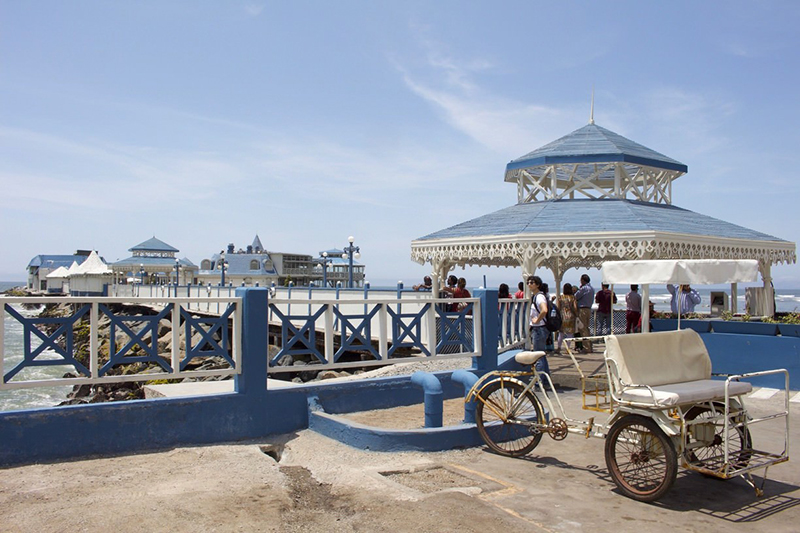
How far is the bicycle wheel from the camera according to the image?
6.86m

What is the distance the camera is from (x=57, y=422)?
6316 millimetres

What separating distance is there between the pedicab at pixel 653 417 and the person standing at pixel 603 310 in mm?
8254

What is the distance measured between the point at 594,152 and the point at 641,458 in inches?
520

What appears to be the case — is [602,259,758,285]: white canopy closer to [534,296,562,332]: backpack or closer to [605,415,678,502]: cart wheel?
[605,415,678,502]: cart wheel

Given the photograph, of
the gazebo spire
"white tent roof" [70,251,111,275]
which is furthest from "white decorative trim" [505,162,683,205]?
"white tent roof" [70,251,111,275]

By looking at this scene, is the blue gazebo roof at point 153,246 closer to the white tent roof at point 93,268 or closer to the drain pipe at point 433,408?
the white tent roof at point 93,268

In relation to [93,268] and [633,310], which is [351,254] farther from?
[93,268]

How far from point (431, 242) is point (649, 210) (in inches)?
218

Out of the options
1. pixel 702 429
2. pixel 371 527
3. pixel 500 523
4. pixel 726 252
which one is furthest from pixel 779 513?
pixel 726 252

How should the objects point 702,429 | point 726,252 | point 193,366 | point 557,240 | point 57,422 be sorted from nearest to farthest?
1. point 702,429
2. point 57,422
3. point 557,240
4. point 726,252
5. point 193,366

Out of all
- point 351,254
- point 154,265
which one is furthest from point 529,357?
point 154,265

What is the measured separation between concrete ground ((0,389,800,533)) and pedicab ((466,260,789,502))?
0.78 ft

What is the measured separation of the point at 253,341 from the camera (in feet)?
24.4

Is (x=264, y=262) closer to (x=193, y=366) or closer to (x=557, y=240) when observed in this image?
(x=193, y=366)
